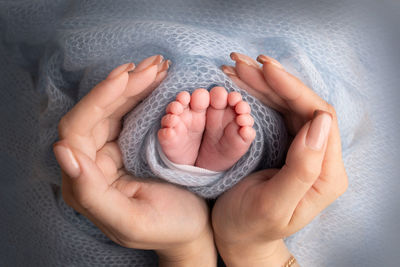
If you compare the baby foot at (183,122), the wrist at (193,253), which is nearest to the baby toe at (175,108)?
the baby foot at (183,122)

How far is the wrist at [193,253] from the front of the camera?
667 millimetres

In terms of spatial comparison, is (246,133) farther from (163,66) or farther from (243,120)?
(163,66)

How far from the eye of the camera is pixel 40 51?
0.70 m

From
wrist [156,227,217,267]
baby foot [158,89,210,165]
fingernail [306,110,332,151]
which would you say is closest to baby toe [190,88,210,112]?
baby foot [158,89,210,165]

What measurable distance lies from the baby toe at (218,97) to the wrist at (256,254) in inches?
10.0

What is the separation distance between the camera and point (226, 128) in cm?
55

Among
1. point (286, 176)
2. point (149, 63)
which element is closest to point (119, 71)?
point (149, 63)

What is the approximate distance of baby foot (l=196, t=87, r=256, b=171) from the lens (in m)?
0.53

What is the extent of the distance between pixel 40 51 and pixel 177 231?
16.4 inches

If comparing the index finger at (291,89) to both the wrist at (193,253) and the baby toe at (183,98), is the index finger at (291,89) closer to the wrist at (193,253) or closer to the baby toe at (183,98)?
the baby toe at (183,98)

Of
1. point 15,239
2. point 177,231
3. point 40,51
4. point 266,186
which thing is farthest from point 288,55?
point 15,239

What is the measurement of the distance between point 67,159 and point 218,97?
218 mm

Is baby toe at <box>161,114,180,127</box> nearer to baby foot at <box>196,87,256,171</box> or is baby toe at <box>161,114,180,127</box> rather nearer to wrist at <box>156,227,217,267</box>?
baby foot at <box>196,87,256,171</box>

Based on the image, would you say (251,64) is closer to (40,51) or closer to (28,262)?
(40,51)
